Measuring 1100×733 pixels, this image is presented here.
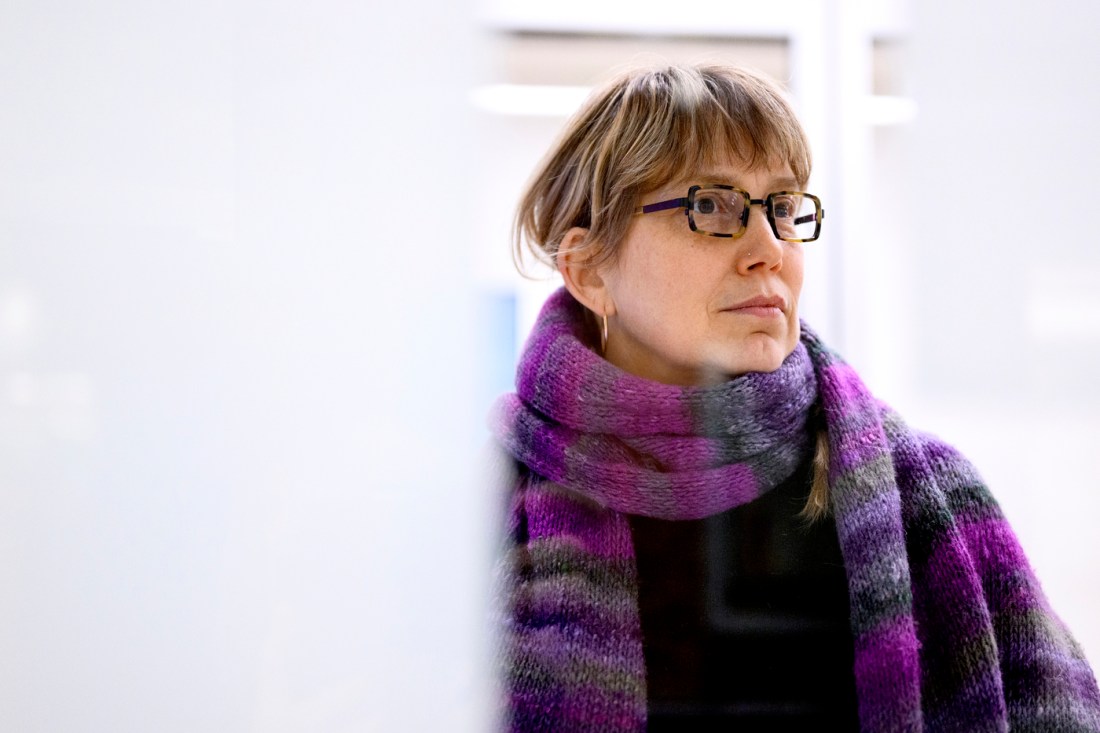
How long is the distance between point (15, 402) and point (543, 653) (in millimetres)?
381

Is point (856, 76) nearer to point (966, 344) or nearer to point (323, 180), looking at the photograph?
point (966, 344)

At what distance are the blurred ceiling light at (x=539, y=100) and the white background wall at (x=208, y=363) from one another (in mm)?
199

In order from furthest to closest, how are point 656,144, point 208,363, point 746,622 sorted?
point 656,144 < point 746,622 < point 208,363

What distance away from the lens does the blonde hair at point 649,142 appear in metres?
0.71

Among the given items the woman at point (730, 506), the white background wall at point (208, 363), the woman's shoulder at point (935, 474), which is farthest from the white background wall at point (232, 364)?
the woman's shoulder at point (935, 474)

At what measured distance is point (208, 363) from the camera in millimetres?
412

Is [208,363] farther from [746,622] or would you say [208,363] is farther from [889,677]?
[889,677]

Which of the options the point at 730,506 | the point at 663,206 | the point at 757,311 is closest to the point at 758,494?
the point at 730,506

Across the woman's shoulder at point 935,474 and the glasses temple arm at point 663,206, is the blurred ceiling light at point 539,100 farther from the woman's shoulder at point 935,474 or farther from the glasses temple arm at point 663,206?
the woman's shoulder at point 935,474

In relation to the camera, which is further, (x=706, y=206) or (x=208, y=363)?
(x=706, y=206)

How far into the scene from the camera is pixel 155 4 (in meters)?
0.41

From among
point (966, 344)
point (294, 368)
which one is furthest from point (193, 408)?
point (966, 344)

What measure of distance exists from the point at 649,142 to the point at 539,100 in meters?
0.12

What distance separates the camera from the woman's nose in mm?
689
